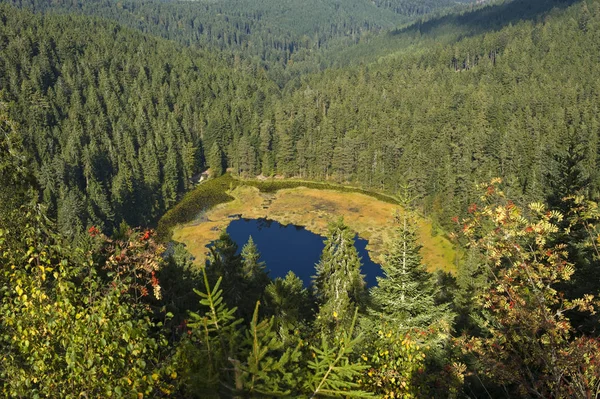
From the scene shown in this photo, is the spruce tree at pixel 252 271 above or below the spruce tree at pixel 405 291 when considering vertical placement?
below

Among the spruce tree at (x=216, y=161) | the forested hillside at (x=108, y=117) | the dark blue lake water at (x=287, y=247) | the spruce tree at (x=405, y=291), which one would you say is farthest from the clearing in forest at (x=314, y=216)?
the spruce tree at (x=405, y=291)

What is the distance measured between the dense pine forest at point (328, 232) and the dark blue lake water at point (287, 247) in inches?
216

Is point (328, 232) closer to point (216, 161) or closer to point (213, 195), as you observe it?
point (213, 195)

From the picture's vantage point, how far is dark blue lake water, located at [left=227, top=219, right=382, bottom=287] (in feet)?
Answer: 250

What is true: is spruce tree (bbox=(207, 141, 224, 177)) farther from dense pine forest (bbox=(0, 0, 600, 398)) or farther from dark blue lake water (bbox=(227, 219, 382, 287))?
dark blue lake water (bbox=(227, 219, 382, 287))

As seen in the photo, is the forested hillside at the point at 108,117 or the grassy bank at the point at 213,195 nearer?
the forested hillside at the point at 108,117

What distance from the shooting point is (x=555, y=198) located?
29.7m

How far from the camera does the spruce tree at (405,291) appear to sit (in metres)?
21.3

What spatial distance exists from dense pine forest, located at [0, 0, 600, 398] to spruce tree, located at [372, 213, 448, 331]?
0.12 metres

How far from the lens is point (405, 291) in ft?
71.0

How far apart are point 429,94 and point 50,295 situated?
156m

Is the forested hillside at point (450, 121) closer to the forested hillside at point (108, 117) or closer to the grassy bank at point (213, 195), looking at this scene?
the grassy bank at point (213, 195)

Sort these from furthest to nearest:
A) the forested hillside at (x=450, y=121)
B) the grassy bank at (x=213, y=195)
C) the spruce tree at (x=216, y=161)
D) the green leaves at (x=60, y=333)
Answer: the spruce tree at (x=216, y=161), the grassy bank at (x=213, y=195), the forested hillside at (x=450, y=121), the green leaves at (x=60, y=333)

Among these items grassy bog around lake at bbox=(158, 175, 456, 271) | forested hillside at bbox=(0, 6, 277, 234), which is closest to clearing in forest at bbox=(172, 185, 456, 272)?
grassy bog around lake at bbox=(158, 175, 456, 271)
